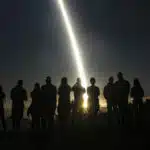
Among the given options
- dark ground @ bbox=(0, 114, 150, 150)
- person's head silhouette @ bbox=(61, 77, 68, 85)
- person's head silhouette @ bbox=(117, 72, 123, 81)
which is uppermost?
person's head silhouette @ bbox=(117, 72, 123, 81)

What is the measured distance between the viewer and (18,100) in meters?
12.5

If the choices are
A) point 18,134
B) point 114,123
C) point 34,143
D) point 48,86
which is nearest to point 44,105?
point 48,86

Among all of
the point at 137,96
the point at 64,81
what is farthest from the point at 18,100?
the point at 137,96

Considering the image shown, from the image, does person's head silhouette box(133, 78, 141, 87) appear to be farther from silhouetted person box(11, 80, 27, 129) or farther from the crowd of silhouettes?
silhouetted person box(11, 80, 27, 129)

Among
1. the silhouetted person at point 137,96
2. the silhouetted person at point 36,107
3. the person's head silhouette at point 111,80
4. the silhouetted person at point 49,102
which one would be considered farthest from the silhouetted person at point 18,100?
the silhouetted person at point 137,96

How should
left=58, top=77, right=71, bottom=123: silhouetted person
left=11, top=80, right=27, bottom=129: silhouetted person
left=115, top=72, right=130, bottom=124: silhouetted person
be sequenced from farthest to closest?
left=11, top=80, right=27, bottom=129: silhouetted person, left=58, top=77, right=71, bottom=123: silhouetted person, left=115, top=72, right=130, bottom=124: silhouetted person

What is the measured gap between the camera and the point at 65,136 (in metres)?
9.95

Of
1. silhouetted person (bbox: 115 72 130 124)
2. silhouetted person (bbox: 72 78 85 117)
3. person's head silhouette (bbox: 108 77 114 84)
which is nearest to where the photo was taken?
silhouetted person (bbox: 115 72 130 124)

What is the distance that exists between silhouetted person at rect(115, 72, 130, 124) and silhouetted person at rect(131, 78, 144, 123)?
46 centimetres

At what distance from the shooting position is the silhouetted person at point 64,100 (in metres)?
11.9

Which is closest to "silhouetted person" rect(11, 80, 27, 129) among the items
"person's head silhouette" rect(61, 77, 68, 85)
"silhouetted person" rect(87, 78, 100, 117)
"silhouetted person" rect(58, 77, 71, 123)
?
"silhouetted person" rect(58, 77, 71, 123)

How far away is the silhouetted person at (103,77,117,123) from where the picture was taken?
40.1 feet

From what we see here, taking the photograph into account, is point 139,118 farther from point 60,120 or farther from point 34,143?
point 34,143

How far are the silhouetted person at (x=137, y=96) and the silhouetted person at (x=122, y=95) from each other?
→ 1.51ft
